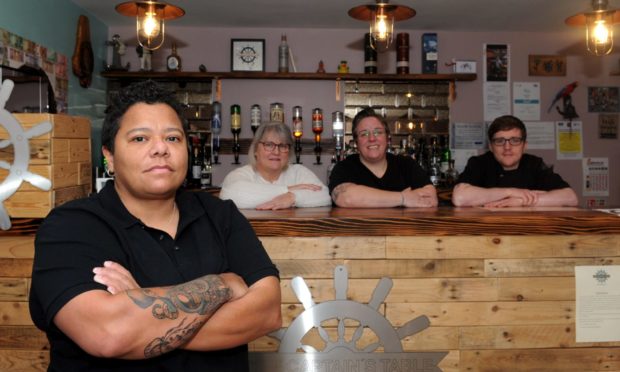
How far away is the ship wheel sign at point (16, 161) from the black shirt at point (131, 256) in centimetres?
83

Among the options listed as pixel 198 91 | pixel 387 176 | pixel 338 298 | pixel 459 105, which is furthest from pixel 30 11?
pixel 459 105

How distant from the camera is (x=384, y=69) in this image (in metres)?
5.11

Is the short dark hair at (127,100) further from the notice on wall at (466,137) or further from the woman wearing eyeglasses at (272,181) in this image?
the notice on wall at (466,137)

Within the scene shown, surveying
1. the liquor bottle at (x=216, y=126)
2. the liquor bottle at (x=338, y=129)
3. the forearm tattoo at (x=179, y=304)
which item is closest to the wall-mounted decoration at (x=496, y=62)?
the liquor bottle at (x=338, y=129)

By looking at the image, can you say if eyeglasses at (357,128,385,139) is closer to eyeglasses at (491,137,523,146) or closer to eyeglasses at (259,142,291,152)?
eyeglasses at (259,142,291,152)

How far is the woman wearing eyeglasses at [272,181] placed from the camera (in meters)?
2.74

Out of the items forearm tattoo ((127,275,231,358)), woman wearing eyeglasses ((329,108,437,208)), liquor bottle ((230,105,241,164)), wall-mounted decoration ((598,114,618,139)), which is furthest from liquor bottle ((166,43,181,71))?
forearm tattoo ((127,275,231,358))

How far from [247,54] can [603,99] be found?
3.25 metres

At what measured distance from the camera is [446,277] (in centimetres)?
201

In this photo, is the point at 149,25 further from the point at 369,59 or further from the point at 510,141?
the point at 369,59

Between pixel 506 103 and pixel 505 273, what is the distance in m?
3.45

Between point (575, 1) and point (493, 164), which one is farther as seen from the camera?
point (575, 1)

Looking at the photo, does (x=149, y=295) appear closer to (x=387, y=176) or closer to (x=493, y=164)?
(x=387, y=176)

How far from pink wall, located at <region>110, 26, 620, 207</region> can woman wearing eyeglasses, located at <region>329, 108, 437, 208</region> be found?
204 centimetres
